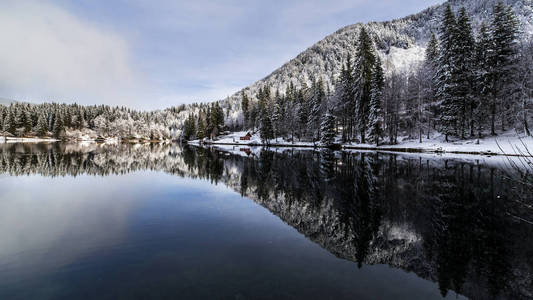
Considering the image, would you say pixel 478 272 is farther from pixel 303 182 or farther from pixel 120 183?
pixel 120 183

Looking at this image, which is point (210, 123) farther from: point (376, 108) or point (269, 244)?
point (269, 244)

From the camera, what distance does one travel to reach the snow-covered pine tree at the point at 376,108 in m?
44.3

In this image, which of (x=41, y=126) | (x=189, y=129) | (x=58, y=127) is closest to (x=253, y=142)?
(x=189, y=129)

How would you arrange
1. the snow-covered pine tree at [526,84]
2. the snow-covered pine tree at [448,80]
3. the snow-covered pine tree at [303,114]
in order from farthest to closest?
the snow-covered pine tree at [303,114]
the snow-covered pine tree at [448,80]
the snow-covered pine tree at [526,84]

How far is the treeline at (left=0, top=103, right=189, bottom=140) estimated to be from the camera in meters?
99.1

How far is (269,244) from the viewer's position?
7.66 m

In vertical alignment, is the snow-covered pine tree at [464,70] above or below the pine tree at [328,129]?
above

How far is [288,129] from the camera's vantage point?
7894cm

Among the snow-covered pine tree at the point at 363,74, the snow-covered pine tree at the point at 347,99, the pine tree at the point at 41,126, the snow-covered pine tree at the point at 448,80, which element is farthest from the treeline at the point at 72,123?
the snow-covered pine tree at the point at 448,80

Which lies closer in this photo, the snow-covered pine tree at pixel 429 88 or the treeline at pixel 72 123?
the snow-covered pine tree at pixel 429 88

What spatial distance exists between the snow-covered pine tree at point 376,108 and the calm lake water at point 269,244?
1242 inches

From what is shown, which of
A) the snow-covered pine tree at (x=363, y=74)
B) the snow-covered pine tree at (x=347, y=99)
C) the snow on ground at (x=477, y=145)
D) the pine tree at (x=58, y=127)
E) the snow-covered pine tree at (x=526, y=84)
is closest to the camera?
the snow on ground at (x=477, y=145)

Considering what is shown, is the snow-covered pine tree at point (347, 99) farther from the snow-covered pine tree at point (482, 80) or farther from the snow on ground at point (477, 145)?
the snow-covered pine tree at point (482, 80)

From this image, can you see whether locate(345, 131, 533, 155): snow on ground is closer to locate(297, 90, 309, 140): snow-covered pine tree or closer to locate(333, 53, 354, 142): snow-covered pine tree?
locate(333, 53, 354, 142): snow-covered pine tree
